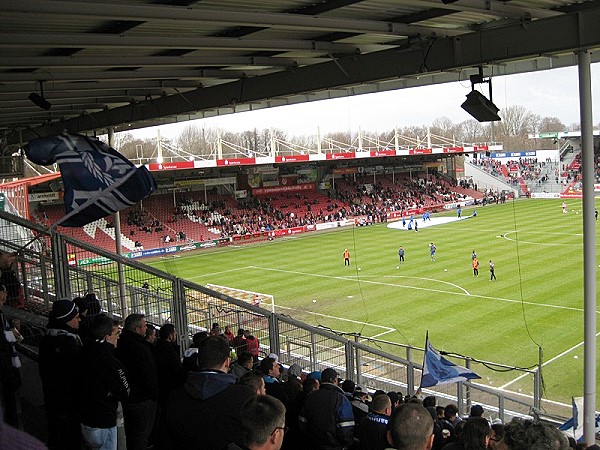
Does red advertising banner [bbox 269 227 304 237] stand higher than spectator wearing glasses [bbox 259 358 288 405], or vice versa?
spectator wearing glasses [bbox 259 358 288 405]

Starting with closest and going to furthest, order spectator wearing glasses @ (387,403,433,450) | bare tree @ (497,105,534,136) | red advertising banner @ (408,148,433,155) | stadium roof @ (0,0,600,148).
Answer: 1. spectator wearing glasses @ (387,403,433,450)
2. stadium roof @ (0,0,600,148)
3. bare tree @ (497,105,534,136)
4. red advertising banner @ (408,148,433,155)

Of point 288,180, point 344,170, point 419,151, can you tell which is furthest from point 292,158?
point 419,151

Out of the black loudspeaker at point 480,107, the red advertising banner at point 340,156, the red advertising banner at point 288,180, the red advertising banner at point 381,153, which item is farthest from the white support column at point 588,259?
the red advertising banner at point 288,180

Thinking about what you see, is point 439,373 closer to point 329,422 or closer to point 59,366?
point 329,422

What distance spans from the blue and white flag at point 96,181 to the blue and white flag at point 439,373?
4681 mm

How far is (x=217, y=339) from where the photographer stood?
3395 millimetres

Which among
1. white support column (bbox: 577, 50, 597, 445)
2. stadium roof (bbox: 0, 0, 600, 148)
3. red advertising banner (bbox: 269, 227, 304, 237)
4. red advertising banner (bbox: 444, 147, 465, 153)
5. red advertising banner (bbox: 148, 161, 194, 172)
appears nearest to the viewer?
stadium roof (bbox: 0, 0, 600, 148)

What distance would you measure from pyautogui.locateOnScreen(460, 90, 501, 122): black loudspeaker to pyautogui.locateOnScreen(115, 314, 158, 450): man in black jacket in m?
5.34

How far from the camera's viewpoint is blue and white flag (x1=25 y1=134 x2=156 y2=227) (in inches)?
282

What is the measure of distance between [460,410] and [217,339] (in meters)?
8.29

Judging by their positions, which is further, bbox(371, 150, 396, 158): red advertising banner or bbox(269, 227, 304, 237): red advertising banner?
bbox(371, 150, 396, 158): red advertising banner

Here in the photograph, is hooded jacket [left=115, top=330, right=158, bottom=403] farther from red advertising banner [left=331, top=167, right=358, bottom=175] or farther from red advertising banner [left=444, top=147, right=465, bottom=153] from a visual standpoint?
red advertising banner [left=331, top=167, right=358, bottom=175]

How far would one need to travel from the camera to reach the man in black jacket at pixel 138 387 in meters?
4.51

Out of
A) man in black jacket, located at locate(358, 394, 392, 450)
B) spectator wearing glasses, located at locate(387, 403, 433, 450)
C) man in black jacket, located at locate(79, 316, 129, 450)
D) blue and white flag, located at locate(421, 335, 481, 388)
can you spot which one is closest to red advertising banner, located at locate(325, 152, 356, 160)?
blue and white flag, located at locate(421, 335, 481, 388)
